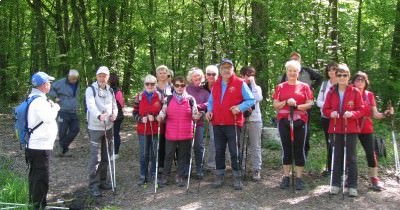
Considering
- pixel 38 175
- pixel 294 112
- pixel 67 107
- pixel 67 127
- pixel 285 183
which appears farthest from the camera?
pixel 67 127

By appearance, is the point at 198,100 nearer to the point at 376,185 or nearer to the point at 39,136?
the point at 39,136

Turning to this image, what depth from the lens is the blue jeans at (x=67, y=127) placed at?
995cm

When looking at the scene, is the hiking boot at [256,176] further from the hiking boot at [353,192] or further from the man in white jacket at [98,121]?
the man in white jacket at [98,121]

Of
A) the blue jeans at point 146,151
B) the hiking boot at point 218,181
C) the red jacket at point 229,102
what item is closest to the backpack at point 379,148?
the red jacket at point 229,102

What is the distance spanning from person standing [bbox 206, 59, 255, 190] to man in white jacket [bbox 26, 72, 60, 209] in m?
2.49

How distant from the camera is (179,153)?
744 centimetres

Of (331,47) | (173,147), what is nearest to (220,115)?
(173,147)

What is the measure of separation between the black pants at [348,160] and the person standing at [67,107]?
6028mm

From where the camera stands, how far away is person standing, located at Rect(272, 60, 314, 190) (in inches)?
260

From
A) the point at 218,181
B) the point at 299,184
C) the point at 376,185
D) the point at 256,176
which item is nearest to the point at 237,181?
the point at 218,181

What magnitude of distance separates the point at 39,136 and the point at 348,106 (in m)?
4.57

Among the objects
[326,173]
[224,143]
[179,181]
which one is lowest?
[179,181]

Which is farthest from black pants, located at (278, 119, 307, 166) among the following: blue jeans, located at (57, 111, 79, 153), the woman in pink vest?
blue jeans, located at (57, 111, 79, 153)

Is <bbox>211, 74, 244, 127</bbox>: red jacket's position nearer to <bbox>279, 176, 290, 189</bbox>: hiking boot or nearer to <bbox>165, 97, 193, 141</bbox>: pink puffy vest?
<bbox>165, 97, 193, 141</bbox>: pink puffy vest
